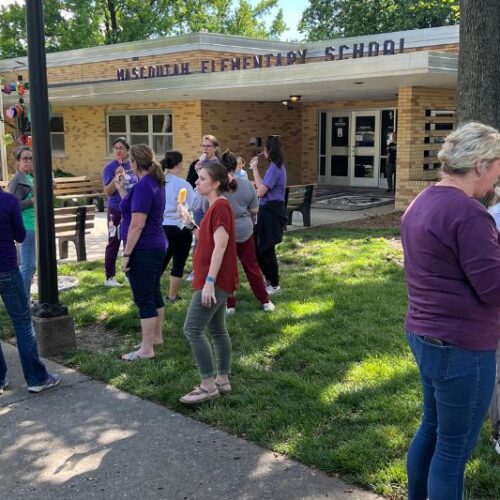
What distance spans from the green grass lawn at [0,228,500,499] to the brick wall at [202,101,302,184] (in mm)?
11471

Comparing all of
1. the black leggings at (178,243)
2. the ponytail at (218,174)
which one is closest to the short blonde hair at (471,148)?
the ponytail at (218,174)

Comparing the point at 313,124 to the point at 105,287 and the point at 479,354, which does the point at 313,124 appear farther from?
the point at 479,354

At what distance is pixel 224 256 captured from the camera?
14.4 ft

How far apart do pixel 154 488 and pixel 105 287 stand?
4.76 metres

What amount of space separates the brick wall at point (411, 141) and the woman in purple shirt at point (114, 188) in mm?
7946

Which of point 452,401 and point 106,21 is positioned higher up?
point 106,21

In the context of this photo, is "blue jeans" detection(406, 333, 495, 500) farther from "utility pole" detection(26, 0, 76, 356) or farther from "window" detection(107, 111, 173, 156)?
"window" detection(107, 111, 173, 156)

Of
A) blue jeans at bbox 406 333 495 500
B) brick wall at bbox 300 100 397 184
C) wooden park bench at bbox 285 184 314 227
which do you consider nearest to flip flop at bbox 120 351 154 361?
blue jeans at bbox 406 333 495 500

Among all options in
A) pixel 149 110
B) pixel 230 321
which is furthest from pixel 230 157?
pixel 149 110

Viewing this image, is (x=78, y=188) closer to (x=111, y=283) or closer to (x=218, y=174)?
(x=111, y=283)

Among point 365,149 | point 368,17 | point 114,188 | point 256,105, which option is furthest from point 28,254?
point 368,17

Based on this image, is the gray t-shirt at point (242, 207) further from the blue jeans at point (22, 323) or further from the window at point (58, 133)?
the window at point (58, 133)

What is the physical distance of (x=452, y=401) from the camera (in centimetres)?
251

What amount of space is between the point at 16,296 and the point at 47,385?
710 millimetres
